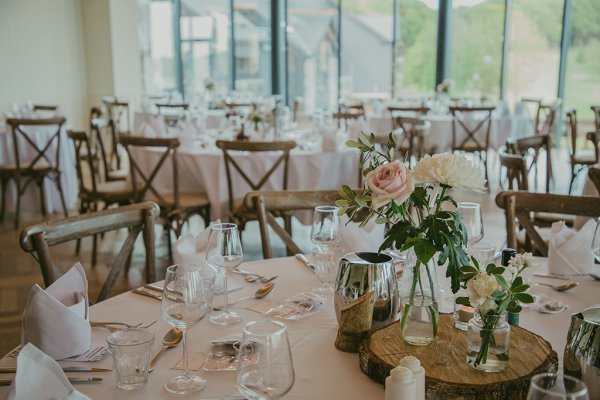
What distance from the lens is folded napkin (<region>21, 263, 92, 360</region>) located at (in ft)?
4.15

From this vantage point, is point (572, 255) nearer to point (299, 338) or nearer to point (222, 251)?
point (299, 338)

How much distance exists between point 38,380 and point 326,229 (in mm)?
900

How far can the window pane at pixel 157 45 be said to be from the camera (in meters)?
11.9

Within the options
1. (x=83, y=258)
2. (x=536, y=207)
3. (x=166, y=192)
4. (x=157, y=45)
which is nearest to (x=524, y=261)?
(x=536, y=207)

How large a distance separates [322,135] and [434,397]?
3.65m

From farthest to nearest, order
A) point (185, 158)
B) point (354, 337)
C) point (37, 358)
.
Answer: point (185, 158) → point (354, 337) → point (37, 358)

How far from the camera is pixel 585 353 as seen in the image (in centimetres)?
111

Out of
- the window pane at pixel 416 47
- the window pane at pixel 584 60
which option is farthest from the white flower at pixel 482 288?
the window pane at pixel 416 47

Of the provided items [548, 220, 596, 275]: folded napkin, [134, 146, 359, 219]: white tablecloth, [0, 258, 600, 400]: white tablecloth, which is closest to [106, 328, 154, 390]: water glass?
[0, 258, 600, 400]: white tablecloth

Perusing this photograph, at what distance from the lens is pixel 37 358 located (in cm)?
101

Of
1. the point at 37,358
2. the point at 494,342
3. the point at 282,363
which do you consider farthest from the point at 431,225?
the point at 37,358

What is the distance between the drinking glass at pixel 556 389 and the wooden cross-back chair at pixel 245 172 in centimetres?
316

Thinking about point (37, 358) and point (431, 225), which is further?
point (431, 225)

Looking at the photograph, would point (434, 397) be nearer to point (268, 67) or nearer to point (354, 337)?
point (354, 337)
